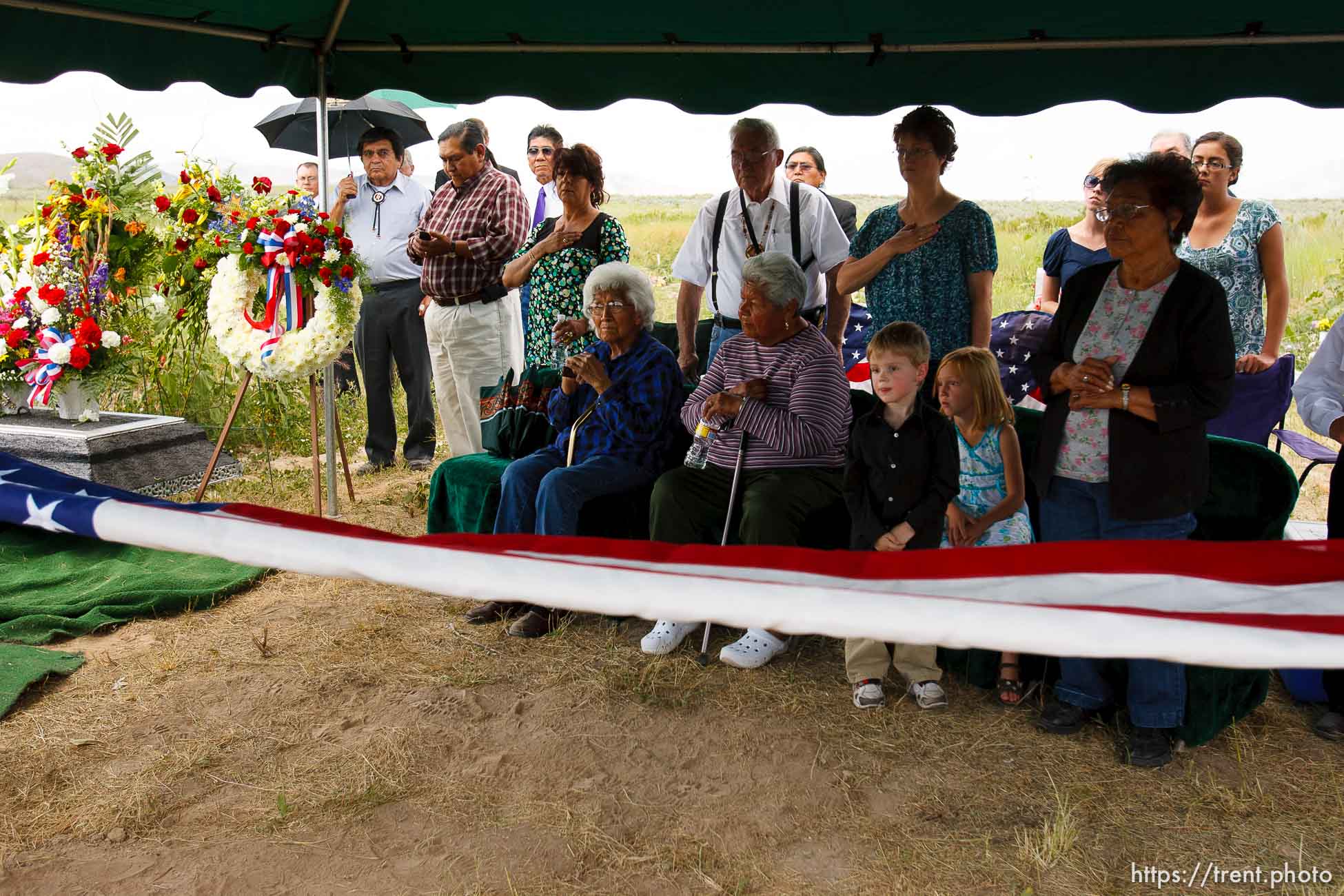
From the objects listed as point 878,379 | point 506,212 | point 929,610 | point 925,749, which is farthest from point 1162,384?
point 506,212

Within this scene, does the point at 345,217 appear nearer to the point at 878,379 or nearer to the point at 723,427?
the point at 723,427

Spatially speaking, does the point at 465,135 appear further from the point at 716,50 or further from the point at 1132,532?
the point at 1132,532

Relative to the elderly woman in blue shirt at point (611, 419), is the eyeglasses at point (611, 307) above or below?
above

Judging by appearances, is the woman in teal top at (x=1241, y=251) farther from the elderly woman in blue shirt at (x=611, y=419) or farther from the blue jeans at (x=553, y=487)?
the blue jeans at (x=553, y=487)

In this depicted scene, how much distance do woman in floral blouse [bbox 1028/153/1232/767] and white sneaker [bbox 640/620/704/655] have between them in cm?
137

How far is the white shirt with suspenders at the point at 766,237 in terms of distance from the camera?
4.17 m

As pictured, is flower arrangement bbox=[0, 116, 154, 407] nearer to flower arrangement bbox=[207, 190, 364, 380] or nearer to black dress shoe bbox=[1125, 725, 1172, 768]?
flower arrangement bbox=[207, 190, 364, 380]

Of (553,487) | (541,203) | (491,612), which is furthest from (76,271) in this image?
(553,487)

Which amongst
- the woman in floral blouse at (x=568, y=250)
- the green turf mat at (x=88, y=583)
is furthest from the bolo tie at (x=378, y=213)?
the green turf mat at (x=88, y=583)

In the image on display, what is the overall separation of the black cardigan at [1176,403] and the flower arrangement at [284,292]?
3593 mm

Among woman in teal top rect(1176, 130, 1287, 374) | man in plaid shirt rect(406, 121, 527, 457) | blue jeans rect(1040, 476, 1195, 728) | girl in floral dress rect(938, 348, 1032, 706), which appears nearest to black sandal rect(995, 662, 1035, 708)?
girl in floral dress rect(938, 348, 1032, 706)

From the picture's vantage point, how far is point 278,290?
5035 mm

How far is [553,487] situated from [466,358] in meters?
2.03

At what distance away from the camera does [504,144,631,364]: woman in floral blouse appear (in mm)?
4605
